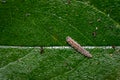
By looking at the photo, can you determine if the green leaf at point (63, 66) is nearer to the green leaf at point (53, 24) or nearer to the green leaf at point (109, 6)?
the green leaf at point (53, 24)

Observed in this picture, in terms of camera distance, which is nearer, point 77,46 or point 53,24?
point 77,46

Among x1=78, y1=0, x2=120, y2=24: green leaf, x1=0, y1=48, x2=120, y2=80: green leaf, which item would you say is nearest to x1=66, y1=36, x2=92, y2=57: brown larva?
x1=0, y1=48, x2=120, y2=80: green leaf

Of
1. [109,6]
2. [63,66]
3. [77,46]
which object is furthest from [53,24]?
[109,6]

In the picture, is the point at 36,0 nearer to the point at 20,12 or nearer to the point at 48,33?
the point at 20,12

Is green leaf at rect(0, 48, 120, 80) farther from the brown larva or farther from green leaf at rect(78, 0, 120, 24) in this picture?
green leaf at rect(78, 0, 120, 24)

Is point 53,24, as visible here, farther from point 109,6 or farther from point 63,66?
point 109,6

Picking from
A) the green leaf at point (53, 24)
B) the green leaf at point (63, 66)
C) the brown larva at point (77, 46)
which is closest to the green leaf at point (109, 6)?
the green leaf at point (53, 24)
